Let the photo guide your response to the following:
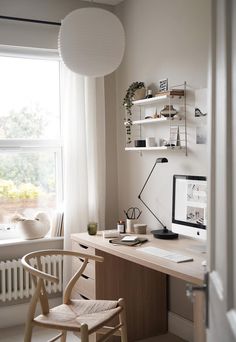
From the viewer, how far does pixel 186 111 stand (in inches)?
125

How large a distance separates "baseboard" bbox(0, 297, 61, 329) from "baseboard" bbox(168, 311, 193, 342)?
1170 mm

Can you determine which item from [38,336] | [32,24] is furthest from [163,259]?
[32,24]

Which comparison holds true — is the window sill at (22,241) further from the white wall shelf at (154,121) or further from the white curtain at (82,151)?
the white wall shelf at (154,121)

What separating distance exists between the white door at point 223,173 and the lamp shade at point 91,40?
1283 millimetres

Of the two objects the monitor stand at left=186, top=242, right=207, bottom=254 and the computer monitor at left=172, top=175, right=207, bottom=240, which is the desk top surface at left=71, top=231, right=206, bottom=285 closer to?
the monitor stand at left=186, top=242, right=207, bottom=254

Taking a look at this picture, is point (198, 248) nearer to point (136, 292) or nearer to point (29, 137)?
point (136, 292)

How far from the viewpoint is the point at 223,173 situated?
1.00m

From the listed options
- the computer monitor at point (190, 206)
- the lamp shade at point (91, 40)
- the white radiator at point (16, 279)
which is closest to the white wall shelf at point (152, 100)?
the computer monitor at point (190, 206)

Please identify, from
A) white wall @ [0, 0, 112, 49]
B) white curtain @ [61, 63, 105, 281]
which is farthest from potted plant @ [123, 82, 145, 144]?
white wall @ [0, 0, 112, 49]

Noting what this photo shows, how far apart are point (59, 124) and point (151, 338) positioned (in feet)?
6.25

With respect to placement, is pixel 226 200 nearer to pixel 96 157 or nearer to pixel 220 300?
pixel 220 300

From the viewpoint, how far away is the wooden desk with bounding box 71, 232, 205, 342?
119 inches

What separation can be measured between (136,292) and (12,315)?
1.06 m

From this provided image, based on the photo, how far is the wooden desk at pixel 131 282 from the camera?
9.94 ft
